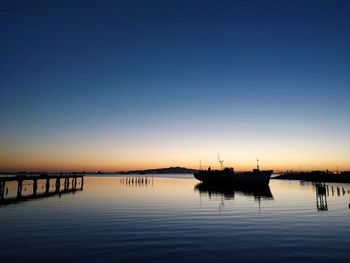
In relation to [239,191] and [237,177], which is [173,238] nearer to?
[239,191]

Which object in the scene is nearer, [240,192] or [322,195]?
[322,195]

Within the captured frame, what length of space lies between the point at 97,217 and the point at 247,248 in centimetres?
2134

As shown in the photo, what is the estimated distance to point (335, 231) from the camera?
1044 inches

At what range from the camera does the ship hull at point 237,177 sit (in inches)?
4616

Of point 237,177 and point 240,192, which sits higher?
point 237,177

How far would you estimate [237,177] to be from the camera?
124 metres

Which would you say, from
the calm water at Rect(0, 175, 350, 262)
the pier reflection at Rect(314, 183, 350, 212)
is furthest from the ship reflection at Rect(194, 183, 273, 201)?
the calm water at Rect(0, 175, 350, 262)

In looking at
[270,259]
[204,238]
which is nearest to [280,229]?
[204,238]

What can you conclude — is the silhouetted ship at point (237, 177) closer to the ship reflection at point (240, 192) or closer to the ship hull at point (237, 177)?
the ship hull at point (237, 177)

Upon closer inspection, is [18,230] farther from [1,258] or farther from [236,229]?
[236,229]

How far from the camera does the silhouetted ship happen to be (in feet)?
385

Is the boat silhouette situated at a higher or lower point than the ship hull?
lower

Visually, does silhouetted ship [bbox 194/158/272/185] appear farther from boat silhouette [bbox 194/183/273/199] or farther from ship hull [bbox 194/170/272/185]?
boat silhouette [bbox 194/183/273/199]

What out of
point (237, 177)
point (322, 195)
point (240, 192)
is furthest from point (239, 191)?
point (322, 195)
